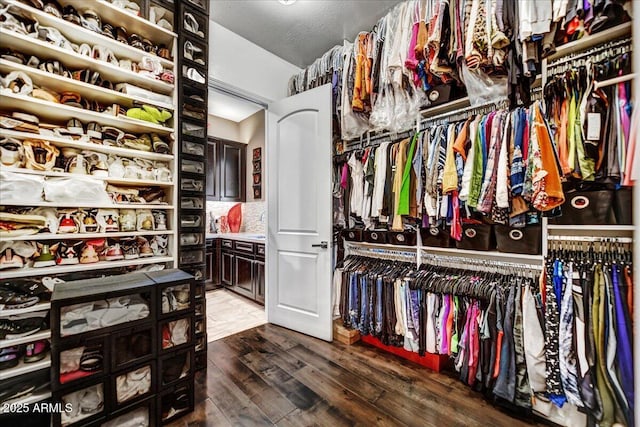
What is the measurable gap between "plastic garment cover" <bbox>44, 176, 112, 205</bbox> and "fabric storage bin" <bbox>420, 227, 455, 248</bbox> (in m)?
2.09

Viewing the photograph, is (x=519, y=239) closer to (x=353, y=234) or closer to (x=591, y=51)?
(x=591, y=51)

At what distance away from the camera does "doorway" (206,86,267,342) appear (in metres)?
3.33

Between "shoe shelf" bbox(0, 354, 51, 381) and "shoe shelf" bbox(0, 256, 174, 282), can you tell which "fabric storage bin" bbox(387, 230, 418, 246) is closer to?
"shoe shelf" bbox(0, 256, 174, 282)

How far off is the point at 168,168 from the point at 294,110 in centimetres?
127

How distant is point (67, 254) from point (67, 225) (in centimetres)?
17

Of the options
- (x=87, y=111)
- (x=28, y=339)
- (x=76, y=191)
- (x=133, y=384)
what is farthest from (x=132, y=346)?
(x=87, y=111)

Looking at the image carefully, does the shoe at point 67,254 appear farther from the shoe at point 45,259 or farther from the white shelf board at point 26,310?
the white shelf board at point 26,310

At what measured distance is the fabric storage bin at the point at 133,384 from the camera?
127 centimetres

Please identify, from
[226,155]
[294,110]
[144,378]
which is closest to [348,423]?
Result: [144,378]

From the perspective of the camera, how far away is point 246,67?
254cm

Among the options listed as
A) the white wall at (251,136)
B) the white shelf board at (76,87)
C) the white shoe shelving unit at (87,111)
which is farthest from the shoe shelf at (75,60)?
the white wall at (251,136)

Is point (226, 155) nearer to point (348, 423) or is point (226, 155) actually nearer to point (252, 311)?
point (252, 311)

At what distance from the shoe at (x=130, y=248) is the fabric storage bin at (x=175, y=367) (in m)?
0.69

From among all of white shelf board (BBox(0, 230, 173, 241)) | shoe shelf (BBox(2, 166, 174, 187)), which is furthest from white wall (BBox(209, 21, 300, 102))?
white shelf board (BBox(0, 230, 173, 241))
